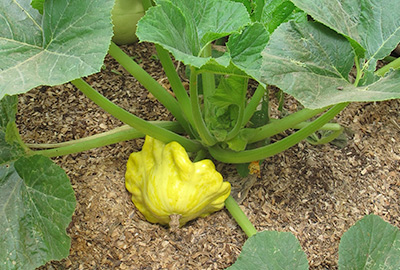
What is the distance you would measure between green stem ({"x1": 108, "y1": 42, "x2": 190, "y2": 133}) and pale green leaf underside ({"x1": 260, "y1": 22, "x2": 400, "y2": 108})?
455 millimetres

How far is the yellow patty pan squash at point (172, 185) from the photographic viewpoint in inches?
55.1

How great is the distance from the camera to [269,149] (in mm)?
1414

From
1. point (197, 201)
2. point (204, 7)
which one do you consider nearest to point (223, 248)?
point (197, 201)

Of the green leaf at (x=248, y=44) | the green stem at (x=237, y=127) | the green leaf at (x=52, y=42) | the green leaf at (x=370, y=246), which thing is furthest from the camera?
the green stem at (x=237, y=127)

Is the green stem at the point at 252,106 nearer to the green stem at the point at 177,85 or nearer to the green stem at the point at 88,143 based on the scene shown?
the green stem at the point at 177,85

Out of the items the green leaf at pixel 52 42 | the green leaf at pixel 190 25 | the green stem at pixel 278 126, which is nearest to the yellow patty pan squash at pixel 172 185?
the green stem at pixel 278 126

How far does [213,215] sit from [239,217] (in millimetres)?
105

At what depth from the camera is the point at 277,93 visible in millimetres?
1771

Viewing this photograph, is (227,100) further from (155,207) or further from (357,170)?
(357,170)

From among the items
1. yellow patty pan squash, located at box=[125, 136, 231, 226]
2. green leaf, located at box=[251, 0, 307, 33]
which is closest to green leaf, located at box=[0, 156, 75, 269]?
yellow patty pan squash, located at box=[125, 136, 231, 226]

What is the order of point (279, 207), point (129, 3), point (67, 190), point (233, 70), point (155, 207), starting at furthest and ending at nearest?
point (129, 3) → point (279, 207) → point (155, 207) → point (67, 190) → point (233, 70)

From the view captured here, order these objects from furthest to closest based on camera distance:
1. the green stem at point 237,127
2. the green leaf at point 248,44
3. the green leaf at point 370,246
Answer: the green stem at point 237,127
the green leaf at point 370,246
the green leaf at point 248,44

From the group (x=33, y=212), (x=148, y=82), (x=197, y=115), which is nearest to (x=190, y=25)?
(x=197, y=115)

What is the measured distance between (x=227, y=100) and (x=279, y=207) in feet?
1.41
